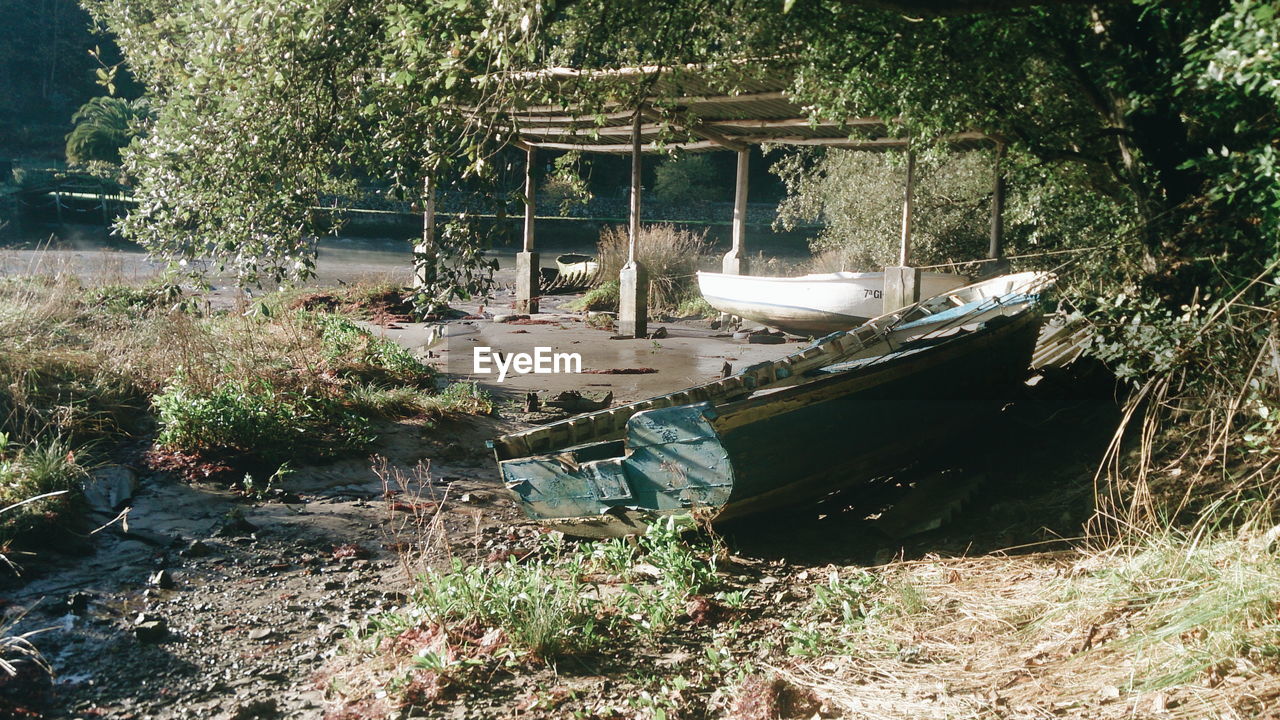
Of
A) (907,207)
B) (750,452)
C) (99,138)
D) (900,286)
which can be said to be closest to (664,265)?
(900,286)

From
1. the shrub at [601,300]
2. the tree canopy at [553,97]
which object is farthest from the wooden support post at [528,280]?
the tree canopy at [553,97]

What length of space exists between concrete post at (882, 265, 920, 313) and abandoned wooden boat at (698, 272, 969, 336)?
28cm

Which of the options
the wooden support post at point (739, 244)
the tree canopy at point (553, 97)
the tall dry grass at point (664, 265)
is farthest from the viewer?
the tall dry grass at point (664, 265)

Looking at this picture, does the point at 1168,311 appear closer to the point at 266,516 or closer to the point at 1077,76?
the point at 1077,76

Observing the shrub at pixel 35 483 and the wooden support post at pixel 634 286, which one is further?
the wooden support post at pixel 634 286

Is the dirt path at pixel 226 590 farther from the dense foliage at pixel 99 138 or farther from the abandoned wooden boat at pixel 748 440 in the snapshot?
the dense foliage at pixel 99 138

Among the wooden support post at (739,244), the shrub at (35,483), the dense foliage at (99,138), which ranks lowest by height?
the shrub at (35,483)

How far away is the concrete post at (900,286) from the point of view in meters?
13.3

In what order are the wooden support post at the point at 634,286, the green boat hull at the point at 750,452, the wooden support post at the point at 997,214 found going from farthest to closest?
the wooden support post at the point at 634,286 → the wooden support post at the point at 997,214 → the green boat hull at the point at 750,452

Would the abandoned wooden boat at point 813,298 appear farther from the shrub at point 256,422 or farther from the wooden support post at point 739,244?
the shrub at point 256,422

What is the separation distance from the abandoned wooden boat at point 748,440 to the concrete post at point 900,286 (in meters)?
5.93

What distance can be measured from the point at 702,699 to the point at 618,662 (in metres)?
0.49

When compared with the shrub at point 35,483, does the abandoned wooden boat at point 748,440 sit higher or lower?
higher

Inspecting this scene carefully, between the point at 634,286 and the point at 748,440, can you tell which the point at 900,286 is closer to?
the point at 634,286
